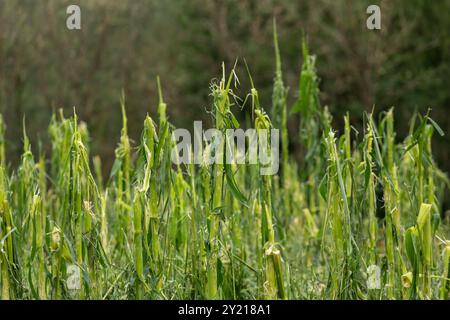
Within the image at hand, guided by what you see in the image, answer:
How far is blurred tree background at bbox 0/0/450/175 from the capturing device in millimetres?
6488

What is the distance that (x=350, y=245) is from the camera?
148 cm

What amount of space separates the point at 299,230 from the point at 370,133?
3.30 ft

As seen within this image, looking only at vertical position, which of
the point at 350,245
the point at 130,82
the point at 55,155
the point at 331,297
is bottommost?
the point at 331,297

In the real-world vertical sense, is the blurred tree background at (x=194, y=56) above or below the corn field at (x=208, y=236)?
above

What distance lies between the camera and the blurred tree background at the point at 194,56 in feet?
21.3

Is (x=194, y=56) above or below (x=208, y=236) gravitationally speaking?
above

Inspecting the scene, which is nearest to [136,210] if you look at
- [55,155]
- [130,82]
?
[55,155]

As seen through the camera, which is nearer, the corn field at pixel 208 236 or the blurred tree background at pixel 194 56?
the corn field at pixel 208 236

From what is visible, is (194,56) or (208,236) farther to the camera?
(194,56)

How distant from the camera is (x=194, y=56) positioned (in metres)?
7.30

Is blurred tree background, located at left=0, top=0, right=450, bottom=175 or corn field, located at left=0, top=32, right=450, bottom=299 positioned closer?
corn field, located at left=0, top=32, right=450, bottom=299
